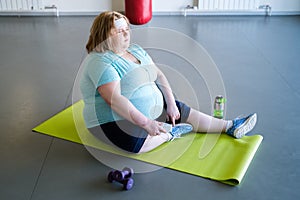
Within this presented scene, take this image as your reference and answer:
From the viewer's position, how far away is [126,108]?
1.95m

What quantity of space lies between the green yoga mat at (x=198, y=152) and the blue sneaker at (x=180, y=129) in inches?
1.1

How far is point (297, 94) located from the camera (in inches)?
115

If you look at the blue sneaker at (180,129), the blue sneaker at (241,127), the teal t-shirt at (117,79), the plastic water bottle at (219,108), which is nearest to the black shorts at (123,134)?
the teal t-shirt at (117,79)

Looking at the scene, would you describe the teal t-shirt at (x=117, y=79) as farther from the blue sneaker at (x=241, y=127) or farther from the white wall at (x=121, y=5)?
the white wall at (x=121, y=5)

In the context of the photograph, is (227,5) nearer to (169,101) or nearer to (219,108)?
(219,108)

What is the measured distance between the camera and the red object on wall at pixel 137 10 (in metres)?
4.55

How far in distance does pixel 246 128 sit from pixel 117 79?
0.85 metres

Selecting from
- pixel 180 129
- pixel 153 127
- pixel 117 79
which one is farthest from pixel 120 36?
pixel 180 129

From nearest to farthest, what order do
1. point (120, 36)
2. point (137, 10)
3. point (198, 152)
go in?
point (120, 36) → point (198, 152) → point (137, 10)

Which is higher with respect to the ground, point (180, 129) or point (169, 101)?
point (169, 101)

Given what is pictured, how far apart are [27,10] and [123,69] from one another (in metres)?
3.71

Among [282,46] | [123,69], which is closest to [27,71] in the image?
[123,69]

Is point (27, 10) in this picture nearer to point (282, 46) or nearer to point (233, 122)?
point (282, 46)

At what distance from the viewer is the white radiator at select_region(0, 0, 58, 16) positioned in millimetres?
5215
